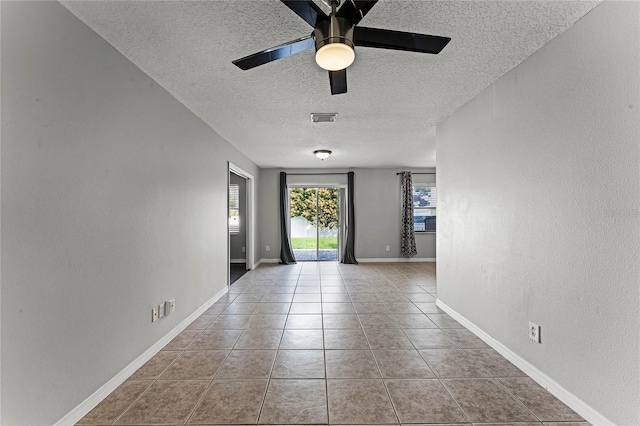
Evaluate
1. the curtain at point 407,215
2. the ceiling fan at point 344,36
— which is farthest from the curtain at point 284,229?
the ceiling fan at point 344,36

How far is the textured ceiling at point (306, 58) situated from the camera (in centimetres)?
160

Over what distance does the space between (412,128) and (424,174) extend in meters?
3.64

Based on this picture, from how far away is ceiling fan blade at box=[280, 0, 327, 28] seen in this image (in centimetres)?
123

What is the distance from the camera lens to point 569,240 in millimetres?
1733

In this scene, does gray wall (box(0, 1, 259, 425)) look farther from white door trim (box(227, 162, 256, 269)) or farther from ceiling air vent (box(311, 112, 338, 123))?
white door trim (box(227, 162, 256, 269))

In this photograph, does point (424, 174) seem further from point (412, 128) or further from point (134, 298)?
point (134, 298)

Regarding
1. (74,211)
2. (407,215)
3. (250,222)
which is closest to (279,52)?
(74,211)

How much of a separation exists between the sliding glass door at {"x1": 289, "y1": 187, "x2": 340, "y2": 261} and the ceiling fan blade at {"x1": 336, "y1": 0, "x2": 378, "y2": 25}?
19.2ft

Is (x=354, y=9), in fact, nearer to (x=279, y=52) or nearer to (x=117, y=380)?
(x=279, y=52)

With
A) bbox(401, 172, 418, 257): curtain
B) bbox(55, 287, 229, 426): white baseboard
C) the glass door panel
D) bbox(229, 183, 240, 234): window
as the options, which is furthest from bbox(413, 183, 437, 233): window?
bbox(55, 287, 229, 426): white baseboard

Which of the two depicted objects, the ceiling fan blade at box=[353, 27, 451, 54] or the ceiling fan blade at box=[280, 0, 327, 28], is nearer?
the ceiling fan blade at box=[280, 0, 327, 28]

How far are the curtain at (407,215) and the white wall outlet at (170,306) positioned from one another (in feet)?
18.0

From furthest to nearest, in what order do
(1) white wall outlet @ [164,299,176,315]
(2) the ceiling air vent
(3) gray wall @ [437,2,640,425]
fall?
1. (2) the ceiling air vent
2. (1) white wall outlet @ [164,299,176,315]
3. (3) gray wall @ [437,2,640,425]

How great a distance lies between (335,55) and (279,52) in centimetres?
37
